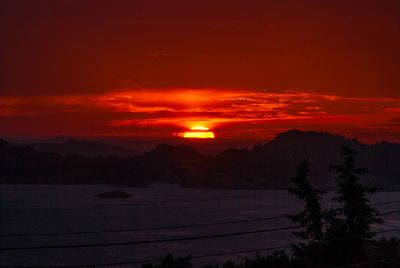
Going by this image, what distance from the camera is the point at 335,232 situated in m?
23.6

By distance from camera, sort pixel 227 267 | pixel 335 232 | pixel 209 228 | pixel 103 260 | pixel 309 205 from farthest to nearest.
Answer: pixel 209 228
pixel 103 260
pixel 309 205
pixel 335 232
pixel 227 267

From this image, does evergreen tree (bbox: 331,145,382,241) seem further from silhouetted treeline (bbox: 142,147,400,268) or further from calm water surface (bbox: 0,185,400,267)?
calm water surface (bbox: 0,185,400,267)

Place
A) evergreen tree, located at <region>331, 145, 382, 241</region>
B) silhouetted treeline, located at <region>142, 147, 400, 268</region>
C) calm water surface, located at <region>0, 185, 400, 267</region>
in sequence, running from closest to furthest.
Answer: silhouetted treeline, located at <region>142, 147, 400, 268</region> < evergreen tree, located at <region>331, 145, 382, 241</region> < calm water surface, located at <region>0, 185, 400, 267</region>

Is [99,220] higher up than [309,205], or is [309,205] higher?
[309,205]

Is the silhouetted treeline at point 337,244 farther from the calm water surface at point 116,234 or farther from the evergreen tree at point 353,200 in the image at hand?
the calm water surface at point 116,234

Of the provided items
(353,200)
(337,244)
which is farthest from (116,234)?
(337,244)

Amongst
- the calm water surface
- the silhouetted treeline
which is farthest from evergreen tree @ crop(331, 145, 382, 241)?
the calm water surface

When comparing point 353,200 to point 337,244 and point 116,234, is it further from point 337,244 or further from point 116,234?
point 116,234

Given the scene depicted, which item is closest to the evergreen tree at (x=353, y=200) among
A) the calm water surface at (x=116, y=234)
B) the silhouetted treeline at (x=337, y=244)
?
the silhouetted treeline at (x=337, y=244)

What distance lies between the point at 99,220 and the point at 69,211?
70.7 ft

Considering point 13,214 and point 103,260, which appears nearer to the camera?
point 103,260

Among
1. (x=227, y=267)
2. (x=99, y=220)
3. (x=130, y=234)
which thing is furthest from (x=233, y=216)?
(x=227, y=267)

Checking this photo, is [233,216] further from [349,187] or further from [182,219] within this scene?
[349,187]

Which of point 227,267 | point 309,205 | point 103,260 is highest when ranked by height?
point 309,205
